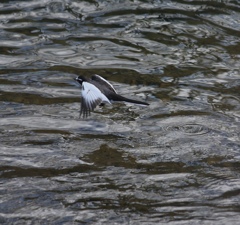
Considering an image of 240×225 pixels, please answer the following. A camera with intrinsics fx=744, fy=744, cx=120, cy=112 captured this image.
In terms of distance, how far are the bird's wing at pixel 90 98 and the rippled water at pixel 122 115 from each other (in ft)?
1.19

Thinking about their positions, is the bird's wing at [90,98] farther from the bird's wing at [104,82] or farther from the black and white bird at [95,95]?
the bird's wing at [104,82]

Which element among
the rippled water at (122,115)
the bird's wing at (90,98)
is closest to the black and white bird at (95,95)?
the bird's wing at (90,98)

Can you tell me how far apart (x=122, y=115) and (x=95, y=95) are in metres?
0.78

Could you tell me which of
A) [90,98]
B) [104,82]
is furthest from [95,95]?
[104,82]

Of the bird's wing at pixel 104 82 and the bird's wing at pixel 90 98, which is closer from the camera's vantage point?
the bird's wing at pixel 90 98

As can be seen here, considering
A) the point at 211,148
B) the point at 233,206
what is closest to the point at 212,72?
the point at 211,148

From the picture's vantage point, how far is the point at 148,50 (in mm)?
13406

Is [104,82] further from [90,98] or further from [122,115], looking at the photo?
[90,98]

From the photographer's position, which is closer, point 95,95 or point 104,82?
point 95,95

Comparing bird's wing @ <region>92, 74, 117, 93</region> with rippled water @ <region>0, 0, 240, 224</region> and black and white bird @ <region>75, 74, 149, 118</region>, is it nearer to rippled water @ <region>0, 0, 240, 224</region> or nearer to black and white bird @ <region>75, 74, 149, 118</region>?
black and white bird @ <region>75, 74, 149, 118</region>

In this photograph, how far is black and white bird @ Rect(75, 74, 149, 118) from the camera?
32.6 feet

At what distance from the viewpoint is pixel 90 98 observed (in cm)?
1005

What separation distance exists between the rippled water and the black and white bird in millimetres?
302

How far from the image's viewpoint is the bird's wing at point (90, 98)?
9.91 m
